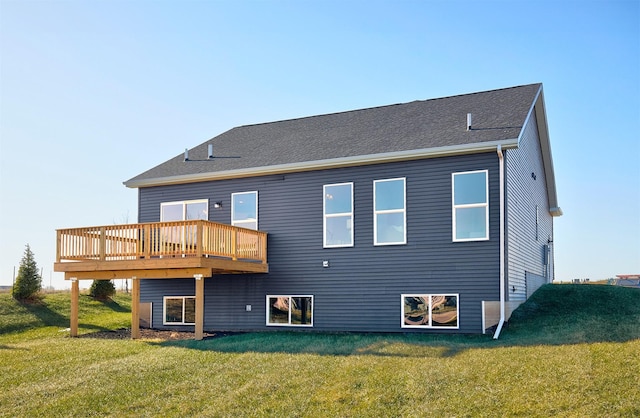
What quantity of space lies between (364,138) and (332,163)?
1518 millimetres

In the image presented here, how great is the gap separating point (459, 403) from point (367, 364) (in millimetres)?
2361

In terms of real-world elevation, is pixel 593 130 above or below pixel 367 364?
above

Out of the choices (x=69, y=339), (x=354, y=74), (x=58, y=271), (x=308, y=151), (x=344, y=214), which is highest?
(x=354, y=74)

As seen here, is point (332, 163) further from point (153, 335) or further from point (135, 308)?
point (153, 335)

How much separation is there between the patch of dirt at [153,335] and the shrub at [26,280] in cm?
560

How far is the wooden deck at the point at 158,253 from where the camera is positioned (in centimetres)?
1443

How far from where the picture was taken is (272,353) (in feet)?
39.5

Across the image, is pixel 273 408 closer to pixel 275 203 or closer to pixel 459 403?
pixel 459 403

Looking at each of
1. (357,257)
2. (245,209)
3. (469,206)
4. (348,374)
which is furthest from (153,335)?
(469,206)

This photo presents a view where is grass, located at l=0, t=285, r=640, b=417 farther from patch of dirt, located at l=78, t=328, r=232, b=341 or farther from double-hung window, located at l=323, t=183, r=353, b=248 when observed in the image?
double-hung window, located at l=323, t=183, r=353, b=248

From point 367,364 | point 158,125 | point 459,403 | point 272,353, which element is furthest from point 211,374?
point 158,125

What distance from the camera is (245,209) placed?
1680cm

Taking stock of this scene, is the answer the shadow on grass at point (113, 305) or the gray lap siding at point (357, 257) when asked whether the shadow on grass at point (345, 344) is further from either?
the shadow on grass at point (113, 305)

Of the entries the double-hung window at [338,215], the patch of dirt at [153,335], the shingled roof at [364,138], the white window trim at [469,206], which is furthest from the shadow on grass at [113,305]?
the white window trim at [469,206]
